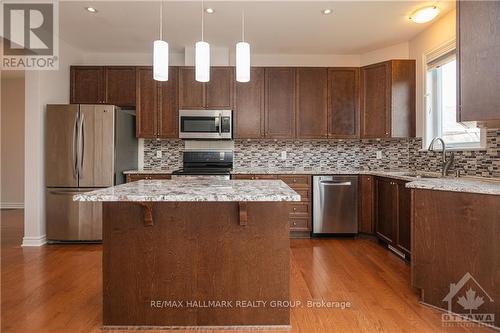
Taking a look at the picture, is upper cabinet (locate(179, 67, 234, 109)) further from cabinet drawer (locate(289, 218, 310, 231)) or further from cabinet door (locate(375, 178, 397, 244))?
cabinet door (locate(375, 178, 397, 244))

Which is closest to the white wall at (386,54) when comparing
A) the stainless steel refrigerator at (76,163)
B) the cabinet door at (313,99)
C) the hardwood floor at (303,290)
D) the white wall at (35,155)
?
the cabinet door at (313,99)

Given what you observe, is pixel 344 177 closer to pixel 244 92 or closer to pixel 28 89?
pixel 244 92

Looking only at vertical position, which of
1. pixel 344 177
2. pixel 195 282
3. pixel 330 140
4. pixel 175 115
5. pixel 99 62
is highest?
pixel 99 62

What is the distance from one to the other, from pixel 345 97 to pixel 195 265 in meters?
3.31

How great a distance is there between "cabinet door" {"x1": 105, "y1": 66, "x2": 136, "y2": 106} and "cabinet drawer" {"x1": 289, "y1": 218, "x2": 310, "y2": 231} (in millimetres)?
2842

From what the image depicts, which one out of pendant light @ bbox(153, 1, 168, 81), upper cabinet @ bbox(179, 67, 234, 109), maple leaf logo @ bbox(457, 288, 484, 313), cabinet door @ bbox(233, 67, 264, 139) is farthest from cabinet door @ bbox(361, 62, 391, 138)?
pendant light @ bbox(153, 1, 168, 81)

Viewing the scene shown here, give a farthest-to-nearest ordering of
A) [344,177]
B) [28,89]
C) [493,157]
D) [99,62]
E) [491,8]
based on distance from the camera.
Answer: [99,62], [344,177], [28,89], [493,157], [491,8]

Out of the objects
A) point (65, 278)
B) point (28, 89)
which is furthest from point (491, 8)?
point (28, 89)

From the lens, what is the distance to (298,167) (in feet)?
15.0

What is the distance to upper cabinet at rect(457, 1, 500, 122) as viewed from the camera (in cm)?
204

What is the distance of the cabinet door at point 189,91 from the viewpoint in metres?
4.20

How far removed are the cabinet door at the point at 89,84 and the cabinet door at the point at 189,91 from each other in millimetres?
1117

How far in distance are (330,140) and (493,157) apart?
7.02 ft

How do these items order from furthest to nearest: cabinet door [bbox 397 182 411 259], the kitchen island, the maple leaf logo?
cabinet door [bbox 397 182 411 259] → the maple leaf logo → the kitchen island
